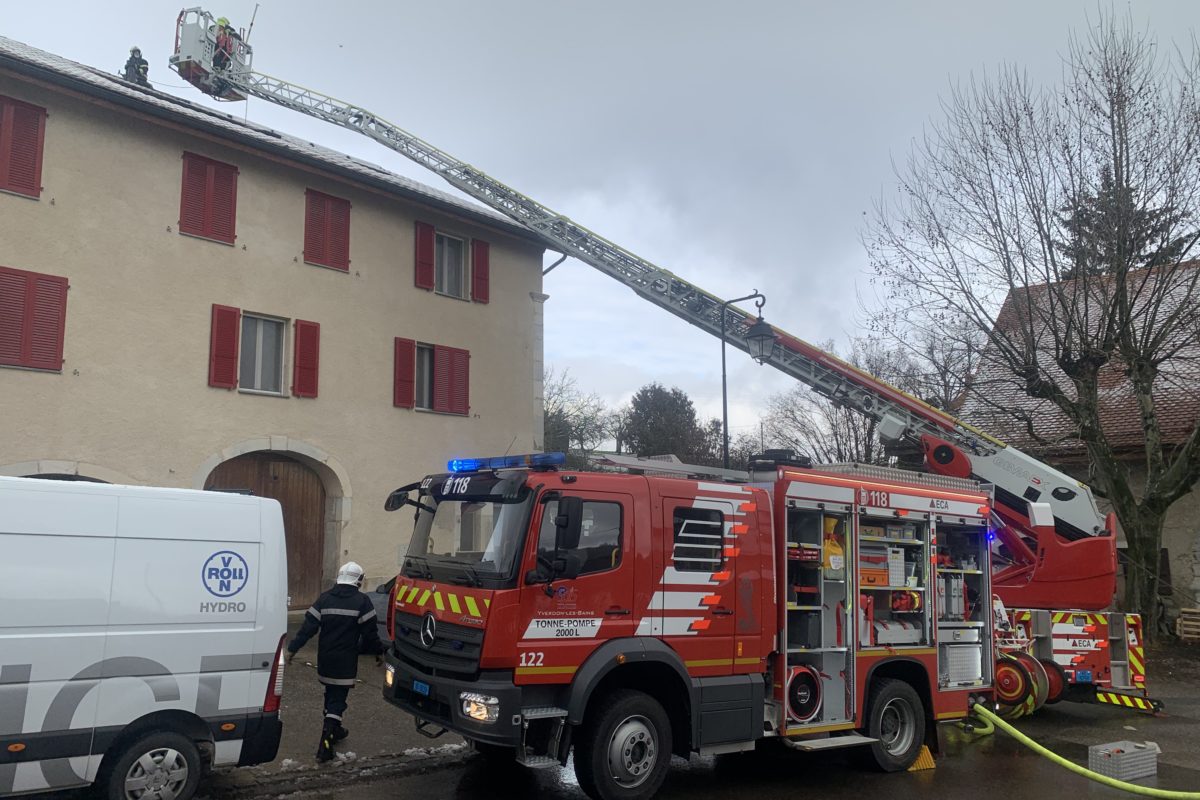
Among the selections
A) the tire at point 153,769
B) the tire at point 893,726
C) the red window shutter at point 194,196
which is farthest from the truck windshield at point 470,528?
the red window shutter at point 194,196

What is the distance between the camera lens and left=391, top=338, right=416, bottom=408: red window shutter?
16156 mm

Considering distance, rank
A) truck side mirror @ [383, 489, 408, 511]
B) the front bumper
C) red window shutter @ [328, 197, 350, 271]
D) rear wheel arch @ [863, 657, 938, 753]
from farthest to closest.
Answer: red window shutter @ [328, 197, 350, 271] < rear wheel arch @ [863, 657, 938, 753] < truck side mirror @ [383, 489, 408, 511] < the front bumper

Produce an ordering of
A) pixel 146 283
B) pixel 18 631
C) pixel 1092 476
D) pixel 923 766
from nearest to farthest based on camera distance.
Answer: pixel 18 631 → pixel 923 766 → pixel 146 283 → pixel 1092 476

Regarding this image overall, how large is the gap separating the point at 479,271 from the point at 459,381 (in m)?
2.29

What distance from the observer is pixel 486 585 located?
6340 millimetres

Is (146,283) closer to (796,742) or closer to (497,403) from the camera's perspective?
(497,403)

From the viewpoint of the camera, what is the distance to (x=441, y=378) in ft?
55.4

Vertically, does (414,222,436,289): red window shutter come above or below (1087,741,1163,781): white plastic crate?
above

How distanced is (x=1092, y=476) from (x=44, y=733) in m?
17.9

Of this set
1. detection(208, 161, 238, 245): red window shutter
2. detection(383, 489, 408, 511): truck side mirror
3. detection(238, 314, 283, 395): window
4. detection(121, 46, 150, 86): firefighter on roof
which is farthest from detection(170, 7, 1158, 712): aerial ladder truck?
detection(121, 46, 150, 86): firefighter on roof

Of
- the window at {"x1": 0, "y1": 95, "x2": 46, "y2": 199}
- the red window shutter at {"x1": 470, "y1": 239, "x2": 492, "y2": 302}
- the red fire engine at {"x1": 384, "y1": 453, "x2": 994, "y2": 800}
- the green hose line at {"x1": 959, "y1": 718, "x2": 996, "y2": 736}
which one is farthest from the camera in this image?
the red window shutter at {"x1": 470, "y1": 239, "x2": 492, "y2": 302}

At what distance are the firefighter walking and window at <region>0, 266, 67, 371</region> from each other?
23.3 ft

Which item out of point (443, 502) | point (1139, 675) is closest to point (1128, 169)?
point (1139, 675)

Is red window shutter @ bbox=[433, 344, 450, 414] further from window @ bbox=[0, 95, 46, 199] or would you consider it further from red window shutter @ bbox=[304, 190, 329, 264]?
window @ bbox=[0, 95, 46, 199]
